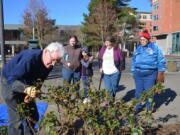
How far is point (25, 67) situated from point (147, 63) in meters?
3.55

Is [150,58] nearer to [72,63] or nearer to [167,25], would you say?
[72,63]

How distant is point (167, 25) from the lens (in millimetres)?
75188

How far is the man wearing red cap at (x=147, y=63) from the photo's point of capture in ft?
24.5

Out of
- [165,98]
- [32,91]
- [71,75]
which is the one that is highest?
[32,91]

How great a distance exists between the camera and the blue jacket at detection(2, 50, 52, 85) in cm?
458

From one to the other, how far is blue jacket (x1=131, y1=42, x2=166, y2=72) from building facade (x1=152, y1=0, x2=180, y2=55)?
58.9m

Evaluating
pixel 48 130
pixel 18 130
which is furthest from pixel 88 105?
pixel 18 130

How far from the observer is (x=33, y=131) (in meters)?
4.89

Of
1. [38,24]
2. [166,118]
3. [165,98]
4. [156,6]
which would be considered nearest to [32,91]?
[166,118]

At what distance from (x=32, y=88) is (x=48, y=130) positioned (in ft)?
1.98

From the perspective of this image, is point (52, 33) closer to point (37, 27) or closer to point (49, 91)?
point (37, 27)

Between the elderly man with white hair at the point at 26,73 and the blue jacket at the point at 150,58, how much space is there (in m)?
3.10

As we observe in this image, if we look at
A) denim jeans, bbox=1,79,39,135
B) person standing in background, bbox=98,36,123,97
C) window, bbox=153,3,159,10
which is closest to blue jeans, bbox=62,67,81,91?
person standing in background, bbox=98,36,123,97

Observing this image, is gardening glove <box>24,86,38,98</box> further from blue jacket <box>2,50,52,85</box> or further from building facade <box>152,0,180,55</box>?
building facade <box>152,0,180,55</box>
